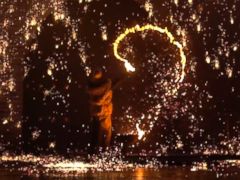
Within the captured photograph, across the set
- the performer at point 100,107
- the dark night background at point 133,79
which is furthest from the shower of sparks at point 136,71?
the performer at point 100,107

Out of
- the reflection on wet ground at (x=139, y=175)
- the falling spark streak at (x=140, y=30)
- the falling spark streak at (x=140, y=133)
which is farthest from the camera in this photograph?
the falling spark streak at (x=140, y=133)

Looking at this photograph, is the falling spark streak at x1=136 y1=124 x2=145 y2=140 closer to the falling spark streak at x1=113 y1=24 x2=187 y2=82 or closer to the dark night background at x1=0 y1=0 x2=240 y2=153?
the dark night background at x1=0 y1=0 x2=240 y2=153

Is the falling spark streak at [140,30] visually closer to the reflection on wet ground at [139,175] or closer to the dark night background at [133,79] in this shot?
the dark night background at [133,79]

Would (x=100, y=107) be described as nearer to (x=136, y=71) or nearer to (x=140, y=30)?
(x=136, y=71)

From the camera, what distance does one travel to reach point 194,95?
13.3 meters

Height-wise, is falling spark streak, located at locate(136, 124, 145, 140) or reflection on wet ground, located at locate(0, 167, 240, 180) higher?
falling spark streak, located at locate(136, 124, 145, 140)

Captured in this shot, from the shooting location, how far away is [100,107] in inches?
463

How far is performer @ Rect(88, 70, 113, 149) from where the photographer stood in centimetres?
1155

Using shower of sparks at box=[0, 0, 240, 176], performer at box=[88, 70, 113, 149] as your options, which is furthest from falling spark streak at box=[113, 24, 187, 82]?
performer at box=[88, 70, 113, 149]

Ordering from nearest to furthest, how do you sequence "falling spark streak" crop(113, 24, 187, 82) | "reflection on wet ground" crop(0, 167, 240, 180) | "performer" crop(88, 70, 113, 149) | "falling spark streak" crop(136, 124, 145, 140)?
"reflection on wet ground" crop(0, 167, 240, 180) < "performer" crop(88, 70, 113, 149) < "falling spark streak" crop(113, 24, 187, 82) < "falling spark streak" crop(136, 124, 145, 140)

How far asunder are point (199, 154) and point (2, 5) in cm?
490

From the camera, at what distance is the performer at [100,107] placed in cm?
1155

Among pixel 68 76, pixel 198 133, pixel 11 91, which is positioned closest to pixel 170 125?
pixel 198 133

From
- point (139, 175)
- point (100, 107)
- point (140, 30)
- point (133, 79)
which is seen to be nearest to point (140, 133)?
point (133, 79)
